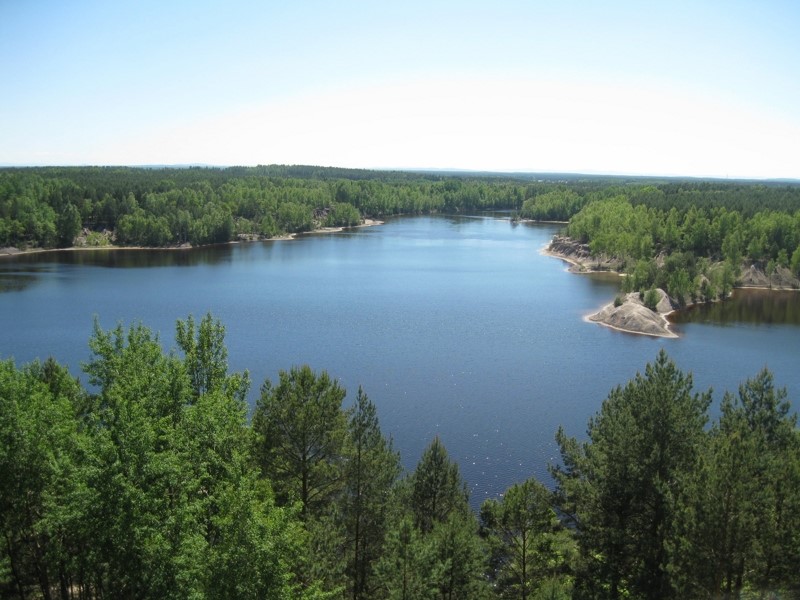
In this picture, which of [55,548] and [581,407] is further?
[581,407]

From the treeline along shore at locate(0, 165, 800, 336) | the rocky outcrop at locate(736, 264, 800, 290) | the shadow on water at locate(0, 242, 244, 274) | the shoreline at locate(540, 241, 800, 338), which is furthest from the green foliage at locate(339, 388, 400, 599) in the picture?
the rocky outcrop at locate(736, 264, 800, 290)

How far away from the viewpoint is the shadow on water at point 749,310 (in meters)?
69.8

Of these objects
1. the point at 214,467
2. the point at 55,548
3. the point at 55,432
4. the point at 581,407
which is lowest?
the point at 581,407

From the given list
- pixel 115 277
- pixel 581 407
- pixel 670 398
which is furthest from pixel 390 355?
pixel 115 277

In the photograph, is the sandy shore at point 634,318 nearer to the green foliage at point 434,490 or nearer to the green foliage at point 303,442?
the green foliage at point 434,490

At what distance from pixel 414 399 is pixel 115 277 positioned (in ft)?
192

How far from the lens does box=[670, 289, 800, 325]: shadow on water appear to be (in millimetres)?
69750

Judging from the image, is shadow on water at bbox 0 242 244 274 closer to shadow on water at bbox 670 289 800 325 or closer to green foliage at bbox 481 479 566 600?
shadow on water at bbox 670 289 800 325

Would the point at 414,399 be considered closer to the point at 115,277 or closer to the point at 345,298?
the point at 345,298

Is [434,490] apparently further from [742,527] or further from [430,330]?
[430,330]

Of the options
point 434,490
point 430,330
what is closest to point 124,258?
point 430,330

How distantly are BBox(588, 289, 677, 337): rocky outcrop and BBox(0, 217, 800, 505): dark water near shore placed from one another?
6.94 feet

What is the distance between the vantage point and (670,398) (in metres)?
18.4

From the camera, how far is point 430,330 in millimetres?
60656
